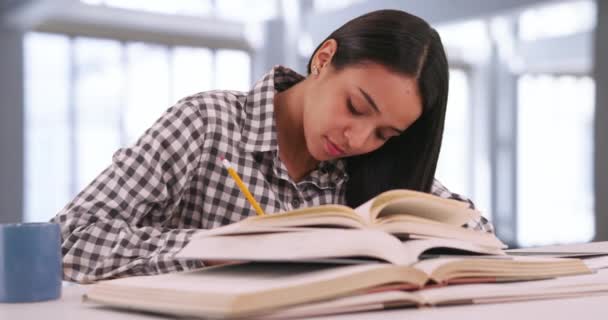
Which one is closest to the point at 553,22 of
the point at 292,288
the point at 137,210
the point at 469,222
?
the point at 469,222

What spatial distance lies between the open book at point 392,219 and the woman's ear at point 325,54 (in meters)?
0.65

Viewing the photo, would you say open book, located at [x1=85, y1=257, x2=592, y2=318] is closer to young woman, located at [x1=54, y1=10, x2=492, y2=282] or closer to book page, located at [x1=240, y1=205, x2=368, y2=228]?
book page, located at [x1=240, y1=205, x2=368, y2=228]

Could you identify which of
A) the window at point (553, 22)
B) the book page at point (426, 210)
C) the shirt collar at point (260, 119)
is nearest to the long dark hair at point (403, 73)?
the shirt collar at point (260, 119)

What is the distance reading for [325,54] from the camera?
1.59 meters

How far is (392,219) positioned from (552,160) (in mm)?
7582

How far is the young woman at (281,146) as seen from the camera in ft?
4.58

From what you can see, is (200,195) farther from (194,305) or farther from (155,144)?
(194,305)

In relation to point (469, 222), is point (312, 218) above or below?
above

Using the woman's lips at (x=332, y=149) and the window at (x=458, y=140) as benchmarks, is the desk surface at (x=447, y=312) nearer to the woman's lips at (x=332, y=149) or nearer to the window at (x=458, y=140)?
the woman's lips at (x=332, y=149)

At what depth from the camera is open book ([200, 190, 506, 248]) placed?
31.9 inches

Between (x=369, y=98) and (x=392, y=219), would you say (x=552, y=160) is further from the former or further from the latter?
(x=392, y=219)

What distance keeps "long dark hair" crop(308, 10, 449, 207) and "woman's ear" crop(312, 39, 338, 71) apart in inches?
0.6

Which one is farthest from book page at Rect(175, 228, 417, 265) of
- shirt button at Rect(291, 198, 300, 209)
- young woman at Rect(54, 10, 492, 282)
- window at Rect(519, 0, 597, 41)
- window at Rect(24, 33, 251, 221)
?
window at Rect(519, 0, 597, 41)

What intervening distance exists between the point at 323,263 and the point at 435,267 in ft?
0.36
